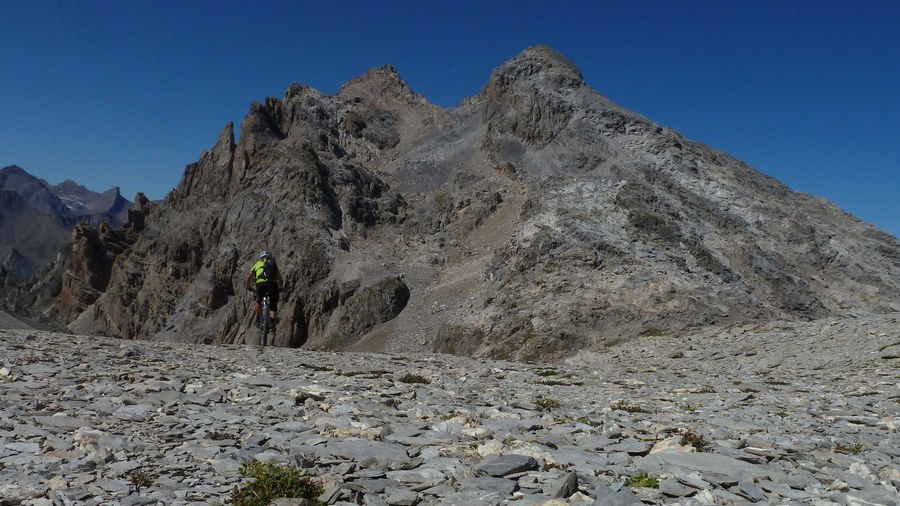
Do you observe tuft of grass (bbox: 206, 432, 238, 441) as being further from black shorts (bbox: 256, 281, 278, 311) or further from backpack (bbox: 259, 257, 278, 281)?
backpack (bbox: 259, 257, 278, 281)

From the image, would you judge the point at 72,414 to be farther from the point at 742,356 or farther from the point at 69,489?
the point at 742,356

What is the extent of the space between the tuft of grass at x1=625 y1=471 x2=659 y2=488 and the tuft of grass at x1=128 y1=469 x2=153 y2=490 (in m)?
5.61

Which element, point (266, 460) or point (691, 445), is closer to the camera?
point (266, 460)

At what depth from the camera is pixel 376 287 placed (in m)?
87.3

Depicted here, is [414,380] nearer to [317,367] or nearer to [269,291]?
[317,367]

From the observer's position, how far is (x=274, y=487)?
6.39 metres

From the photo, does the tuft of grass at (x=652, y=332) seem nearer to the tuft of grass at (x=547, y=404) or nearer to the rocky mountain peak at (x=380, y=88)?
the tuft of grass at (x=547, y=404)

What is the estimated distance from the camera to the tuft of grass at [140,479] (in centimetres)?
660

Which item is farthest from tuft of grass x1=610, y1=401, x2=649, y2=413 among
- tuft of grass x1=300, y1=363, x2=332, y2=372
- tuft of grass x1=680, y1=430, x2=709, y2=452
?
tuft of grass x1=300, y1=363, x2=332, y2=372

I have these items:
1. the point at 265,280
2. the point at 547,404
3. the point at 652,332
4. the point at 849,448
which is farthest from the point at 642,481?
the point at 652,332

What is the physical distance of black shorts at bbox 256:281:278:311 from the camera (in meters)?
27.6

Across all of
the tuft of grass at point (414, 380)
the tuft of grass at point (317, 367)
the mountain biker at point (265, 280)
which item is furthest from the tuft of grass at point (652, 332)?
the tuft of grass at point (414, 380)

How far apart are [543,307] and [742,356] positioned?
97.7ft

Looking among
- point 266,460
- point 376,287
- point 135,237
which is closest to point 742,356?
point 266,460
